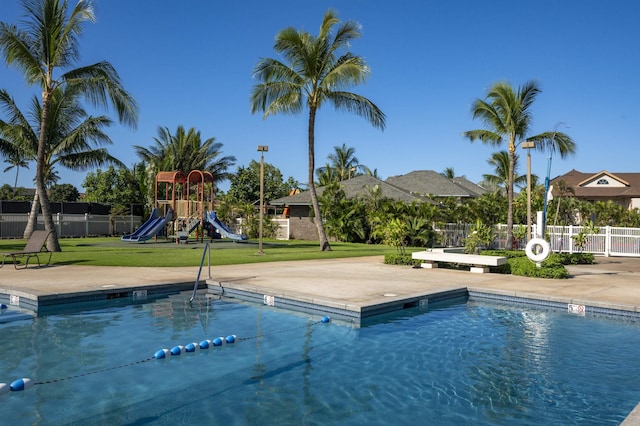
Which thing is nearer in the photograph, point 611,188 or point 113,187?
point 611,188

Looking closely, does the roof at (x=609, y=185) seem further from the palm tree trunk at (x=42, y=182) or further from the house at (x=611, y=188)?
the palm tree trunk at (x=42, y=182)

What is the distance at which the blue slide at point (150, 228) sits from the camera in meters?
24.7

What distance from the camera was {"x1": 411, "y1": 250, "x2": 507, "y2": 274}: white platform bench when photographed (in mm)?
14543

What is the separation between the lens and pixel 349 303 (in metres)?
9.11

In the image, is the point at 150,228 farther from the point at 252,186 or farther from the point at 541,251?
the point at 252,186

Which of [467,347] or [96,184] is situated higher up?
[96,184]

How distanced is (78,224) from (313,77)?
19.5 meters

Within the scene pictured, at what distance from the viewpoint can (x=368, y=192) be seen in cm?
3459

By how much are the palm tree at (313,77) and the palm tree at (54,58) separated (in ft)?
20.4

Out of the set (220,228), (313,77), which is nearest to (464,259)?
(313,77)

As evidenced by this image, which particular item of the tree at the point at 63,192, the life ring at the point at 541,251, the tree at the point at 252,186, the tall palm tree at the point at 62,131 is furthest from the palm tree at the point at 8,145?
the tree at the point at 63,192

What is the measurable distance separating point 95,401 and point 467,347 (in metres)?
5.07

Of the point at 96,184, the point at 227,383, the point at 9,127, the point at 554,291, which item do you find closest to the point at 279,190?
the point at 96,184

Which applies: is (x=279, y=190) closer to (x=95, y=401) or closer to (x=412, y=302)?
(x=412, y=302)
